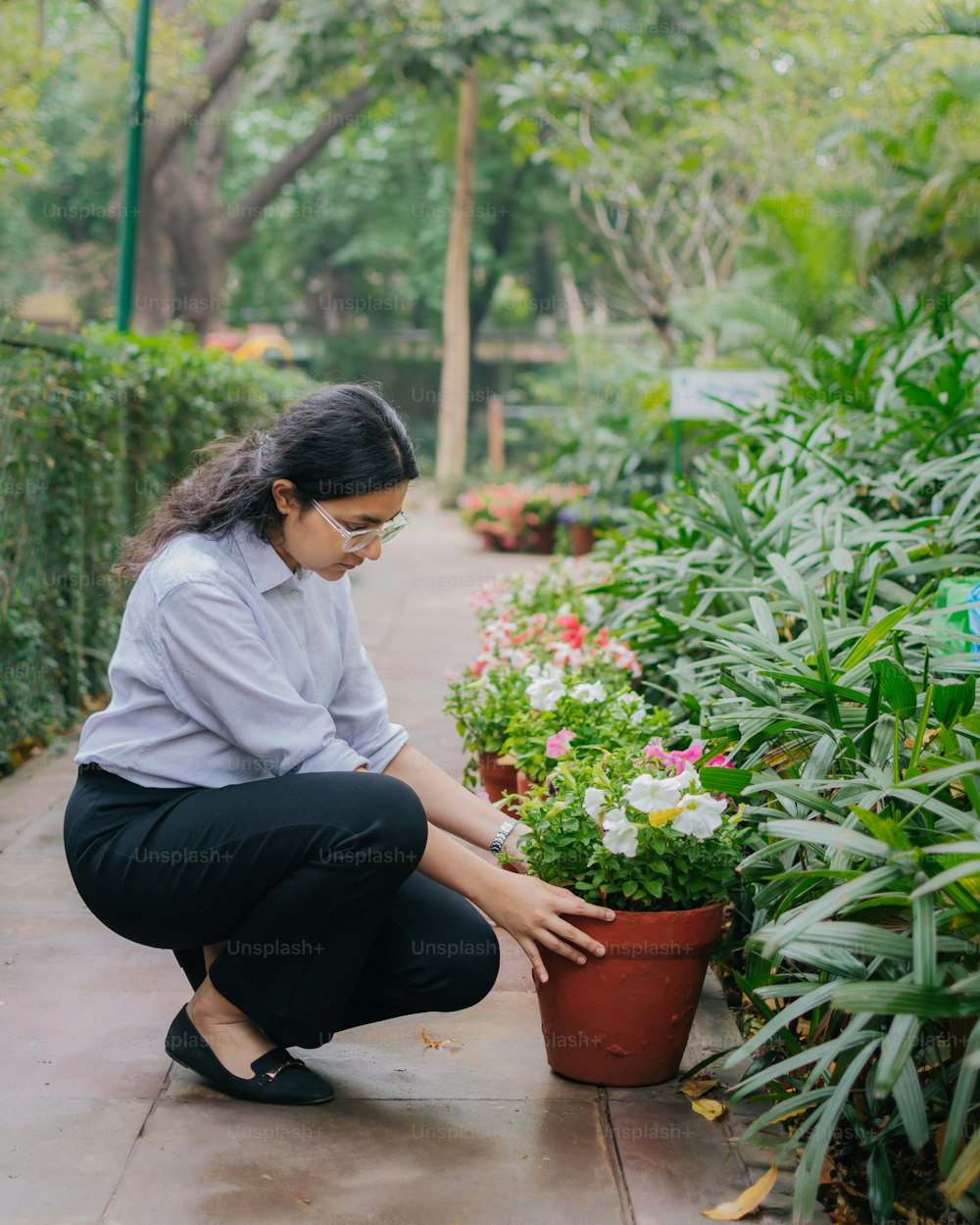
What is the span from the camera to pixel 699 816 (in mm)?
2344

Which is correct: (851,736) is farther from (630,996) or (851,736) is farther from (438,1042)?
(438,1042)

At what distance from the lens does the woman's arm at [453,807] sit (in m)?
2.66

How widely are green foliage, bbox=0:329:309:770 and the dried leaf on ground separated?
10.8ft

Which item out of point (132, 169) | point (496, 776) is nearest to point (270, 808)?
point (496, 776)

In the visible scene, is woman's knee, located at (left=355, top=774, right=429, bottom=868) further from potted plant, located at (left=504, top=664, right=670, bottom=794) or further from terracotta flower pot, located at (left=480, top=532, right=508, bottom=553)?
terracotta flower pot, located at (left=480, top=532, right=508, bottom=553)

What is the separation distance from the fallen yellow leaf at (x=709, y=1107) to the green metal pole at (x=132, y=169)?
6.47 m

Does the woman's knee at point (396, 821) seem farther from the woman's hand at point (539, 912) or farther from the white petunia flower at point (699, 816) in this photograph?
the white petunia flower at point (699, 816)

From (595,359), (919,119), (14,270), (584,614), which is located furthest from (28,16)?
(584,614)

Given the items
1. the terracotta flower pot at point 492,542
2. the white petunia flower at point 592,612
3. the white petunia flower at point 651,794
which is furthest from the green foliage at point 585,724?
the terracotta flower pot at point 492,542

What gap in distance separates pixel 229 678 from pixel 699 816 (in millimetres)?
872

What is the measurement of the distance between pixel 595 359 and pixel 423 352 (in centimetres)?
1093

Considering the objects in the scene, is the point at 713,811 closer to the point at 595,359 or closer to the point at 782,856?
the point at 782,856

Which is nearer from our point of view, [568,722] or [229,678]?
[229,678]

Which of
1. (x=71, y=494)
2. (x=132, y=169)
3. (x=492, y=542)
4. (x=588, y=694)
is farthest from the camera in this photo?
(x=492, y=542)
